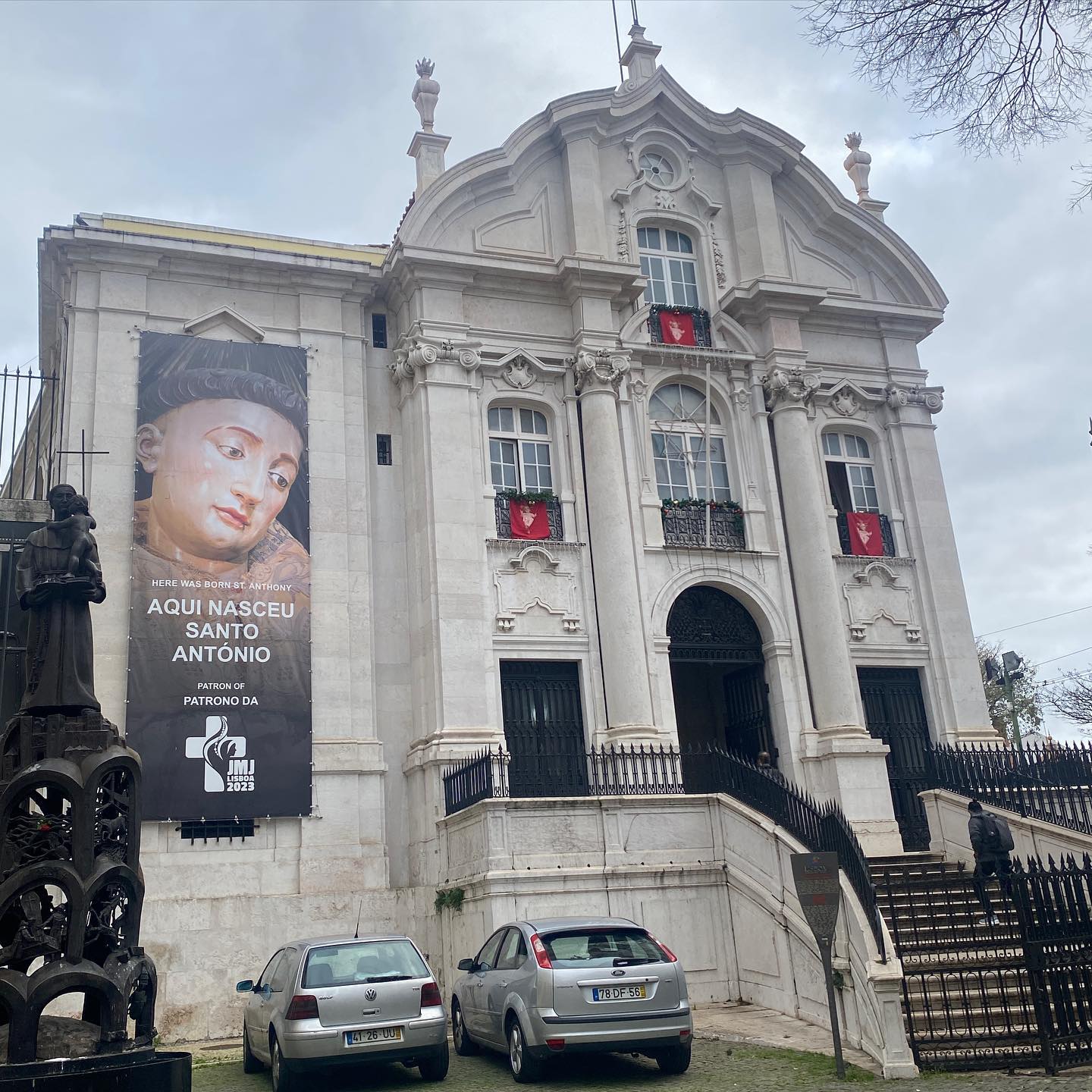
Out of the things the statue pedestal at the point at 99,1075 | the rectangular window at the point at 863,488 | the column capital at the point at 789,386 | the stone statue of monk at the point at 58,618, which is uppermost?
the column capital at the point at 789,386

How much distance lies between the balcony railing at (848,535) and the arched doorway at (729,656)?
9.03ft

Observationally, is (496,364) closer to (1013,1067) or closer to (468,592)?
(468,592)

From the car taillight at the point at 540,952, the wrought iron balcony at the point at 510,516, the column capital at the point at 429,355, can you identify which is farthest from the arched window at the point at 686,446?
the car taillight at the point at 540,952

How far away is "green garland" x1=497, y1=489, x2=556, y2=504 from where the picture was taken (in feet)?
73.0

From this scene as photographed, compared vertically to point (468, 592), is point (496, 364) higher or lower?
higher

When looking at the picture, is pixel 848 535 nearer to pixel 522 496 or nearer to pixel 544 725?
pixel 522 496

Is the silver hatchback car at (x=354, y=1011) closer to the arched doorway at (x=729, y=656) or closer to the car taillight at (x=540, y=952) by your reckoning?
the car taillight at (x=540, y=952)

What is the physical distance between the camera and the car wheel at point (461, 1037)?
1337cm

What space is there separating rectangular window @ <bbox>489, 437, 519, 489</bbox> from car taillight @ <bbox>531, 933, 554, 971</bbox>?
12.0 metres

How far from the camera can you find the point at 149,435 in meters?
20.3

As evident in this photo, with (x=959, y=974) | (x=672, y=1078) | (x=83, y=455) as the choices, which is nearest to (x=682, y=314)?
(x=83, y=455)

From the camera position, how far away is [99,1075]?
A: 880 centimetres

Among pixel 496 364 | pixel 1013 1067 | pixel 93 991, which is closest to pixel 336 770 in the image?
pixel 496 364

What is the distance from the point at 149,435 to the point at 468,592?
20.5ft
